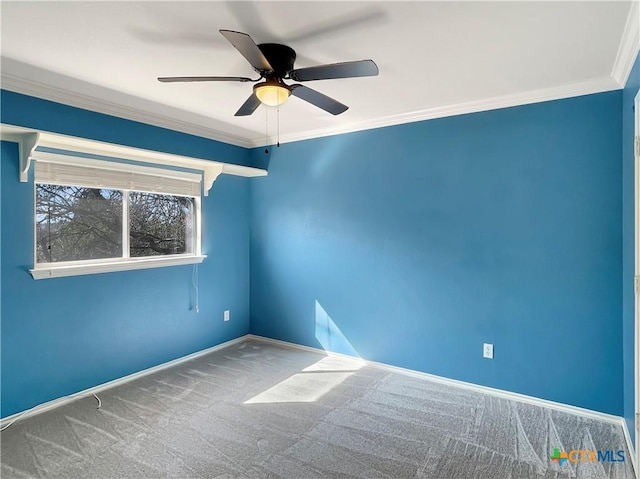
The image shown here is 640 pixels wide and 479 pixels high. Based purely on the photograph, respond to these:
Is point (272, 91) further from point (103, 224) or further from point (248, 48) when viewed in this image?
point (103, 224)

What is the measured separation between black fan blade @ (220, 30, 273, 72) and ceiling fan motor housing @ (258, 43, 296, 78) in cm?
11

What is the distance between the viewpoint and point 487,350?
3.08 m

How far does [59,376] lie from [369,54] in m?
3.17

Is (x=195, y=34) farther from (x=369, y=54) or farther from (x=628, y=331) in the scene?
(x=628, y=331)

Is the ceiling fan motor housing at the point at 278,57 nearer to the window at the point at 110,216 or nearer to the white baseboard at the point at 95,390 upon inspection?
the window at the point at 110,216

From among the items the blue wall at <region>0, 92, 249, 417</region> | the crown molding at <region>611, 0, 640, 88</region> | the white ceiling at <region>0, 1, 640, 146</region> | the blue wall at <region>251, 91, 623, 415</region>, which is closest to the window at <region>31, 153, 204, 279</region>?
the blue wall at <region>0, 92, 249, 417</region>

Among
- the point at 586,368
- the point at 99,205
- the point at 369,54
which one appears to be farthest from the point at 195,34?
the point at 586,368

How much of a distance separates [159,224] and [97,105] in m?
1.17

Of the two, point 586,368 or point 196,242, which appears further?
point 196,242

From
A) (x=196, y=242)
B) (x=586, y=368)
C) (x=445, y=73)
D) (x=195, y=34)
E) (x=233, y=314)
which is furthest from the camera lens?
(x=233, y=314)

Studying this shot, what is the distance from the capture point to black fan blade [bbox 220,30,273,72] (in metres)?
1.58

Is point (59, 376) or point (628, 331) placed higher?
point (628, 331)

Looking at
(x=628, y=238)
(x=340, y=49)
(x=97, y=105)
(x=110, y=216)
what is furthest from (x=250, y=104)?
(x=628, y=238)

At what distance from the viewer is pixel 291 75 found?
2062 mm
